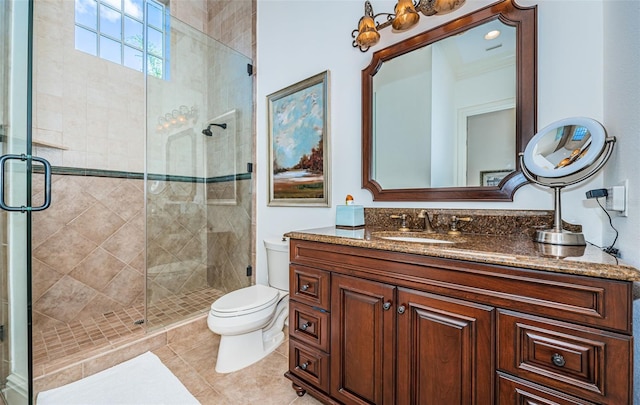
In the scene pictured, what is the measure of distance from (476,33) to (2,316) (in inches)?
105

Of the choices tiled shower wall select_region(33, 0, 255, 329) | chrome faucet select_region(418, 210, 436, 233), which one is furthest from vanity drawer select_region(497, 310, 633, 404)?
tiled shower wall select_region(33, 0, 255, 329)

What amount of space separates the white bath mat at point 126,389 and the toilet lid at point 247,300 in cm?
45

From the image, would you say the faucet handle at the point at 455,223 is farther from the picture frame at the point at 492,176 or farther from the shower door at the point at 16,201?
the shower door at the point at 16,201

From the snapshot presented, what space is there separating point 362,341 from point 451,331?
373 millimetres

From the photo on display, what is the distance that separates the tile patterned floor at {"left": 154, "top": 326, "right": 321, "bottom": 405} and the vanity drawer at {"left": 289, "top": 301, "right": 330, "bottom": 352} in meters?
0.38

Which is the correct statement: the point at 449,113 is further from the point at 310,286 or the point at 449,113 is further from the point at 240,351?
the point at 240,351

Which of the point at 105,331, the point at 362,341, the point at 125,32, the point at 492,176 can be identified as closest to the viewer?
the point at 362,341

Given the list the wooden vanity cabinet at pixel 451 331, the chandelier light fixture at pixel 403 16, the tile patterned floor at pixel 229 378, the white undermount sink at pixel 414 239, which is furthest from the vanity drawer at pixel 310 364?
the chandelier light fixture at pixel 403 16

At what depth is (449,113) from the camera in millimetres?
1425

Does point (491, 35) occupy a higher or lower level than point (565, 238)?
higher

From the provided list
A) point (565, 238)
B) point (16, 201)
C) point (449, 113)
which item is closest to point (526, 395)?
point (565, 238)

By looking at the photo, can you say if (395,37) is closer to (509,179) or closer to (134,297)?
(509,179)

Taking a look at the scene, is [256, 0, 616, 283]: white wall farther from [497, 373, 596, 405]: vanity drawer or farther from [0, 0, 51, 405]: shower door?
[0, 0, 51, 405]: shower door

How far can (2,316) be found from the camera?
129 centimetres
